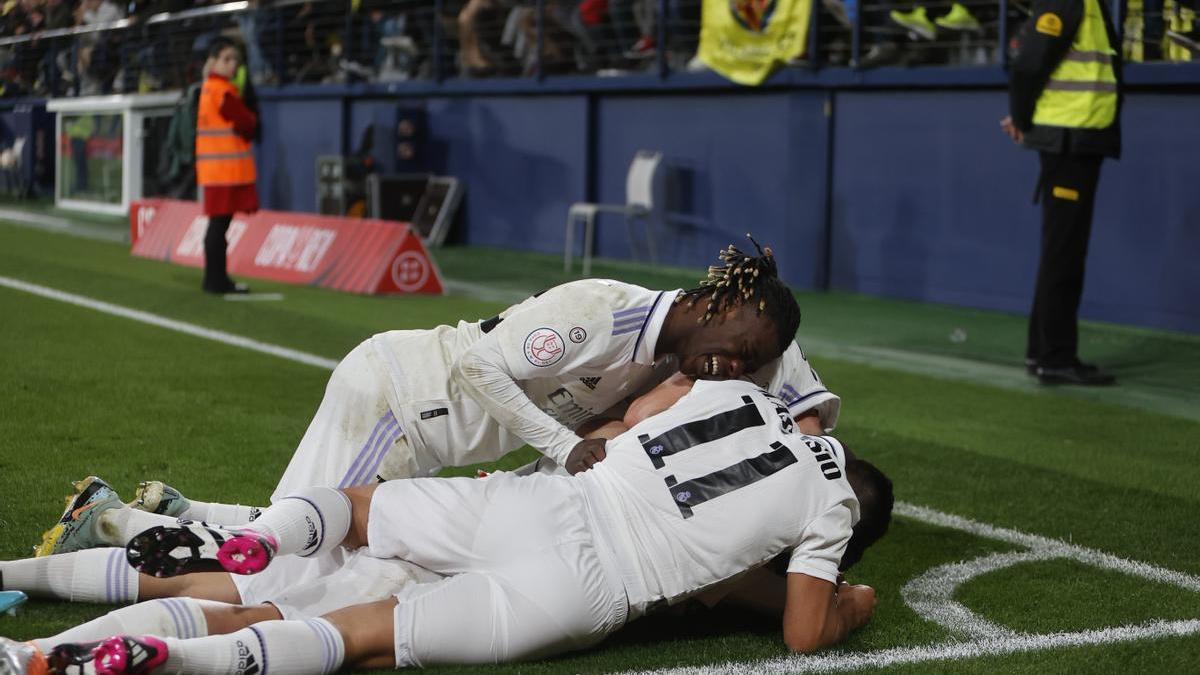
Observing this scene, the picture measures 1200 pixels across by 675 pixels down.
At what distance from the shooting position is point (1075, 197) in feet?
29.4

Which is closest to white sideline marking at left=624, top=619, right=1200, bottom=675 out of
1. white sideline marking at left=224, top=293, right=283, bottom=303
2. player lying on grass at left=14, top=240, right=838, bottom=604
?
player lying on grass at left=14, top=240, right=838, bottom=604

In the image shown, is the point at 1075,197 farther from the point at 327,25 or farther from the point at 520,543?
the point at 327,25

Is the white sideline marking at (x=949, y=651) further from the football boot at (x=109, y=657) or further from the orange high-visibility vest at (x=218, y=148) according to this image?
the orange high-visibility vest at (x=218, y=148)

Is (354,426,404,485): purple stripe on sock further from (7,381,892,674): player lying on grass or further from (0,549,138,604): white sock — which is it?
(0,549,138,604): white sock

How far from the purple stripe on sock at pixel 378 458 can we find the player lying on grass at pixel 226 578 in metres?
0.41

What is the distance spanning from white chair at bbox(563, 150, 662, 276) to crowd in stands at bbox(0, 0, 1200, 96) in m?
1.07

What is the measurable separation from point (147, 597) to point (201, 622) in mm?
599

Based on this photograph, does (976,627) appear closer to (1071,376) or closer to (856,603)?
(856,603)

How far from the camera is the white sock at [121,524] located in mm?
4504

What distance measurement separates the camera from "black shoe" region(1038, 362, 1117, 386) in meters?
9.05

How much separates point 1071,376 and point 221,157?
23.4 ft

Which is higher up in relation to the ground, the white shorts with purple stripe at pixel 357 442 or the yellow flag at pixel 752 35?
the yellow flag at pixel 752 35

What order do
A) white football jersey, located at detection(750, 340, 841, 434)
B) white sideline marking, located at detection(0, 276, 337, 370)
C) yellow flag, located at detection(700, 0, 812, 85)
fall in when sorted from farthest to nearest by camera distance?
1. yellow flag, located at detection(700, 0, 812, 85)
2. white sideline marking, located at detection(0, 276, 337, 370)
3. white football jersey, located at detection(750, 340, 841, 434)

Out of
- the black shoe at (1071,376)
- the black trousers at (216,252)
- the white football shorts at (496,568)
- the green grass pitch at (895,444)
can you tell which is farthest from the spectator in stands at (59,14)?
the white football shorts at (496,568)
